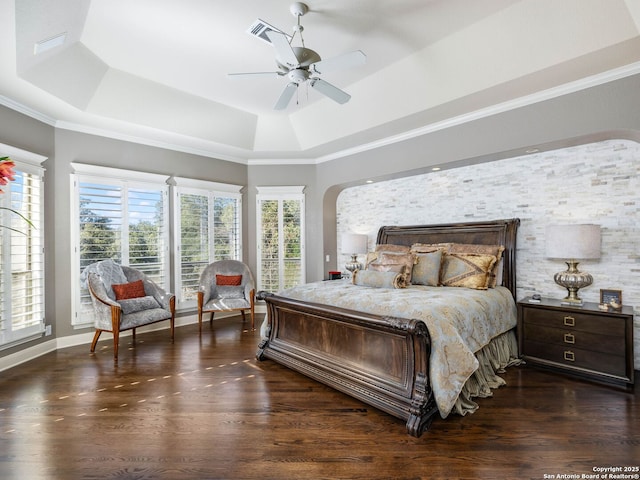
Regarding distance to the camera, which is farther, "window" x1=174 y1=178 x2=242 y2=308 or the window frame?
"window" x1=174 y1=178 x2=242 y2=308

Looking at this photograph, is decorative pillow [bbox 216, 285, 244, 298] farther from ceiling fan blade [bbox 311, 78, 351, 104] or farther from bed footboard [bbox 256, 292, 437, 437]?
ceiling fan blade [bbox 311, 78, 351, 104]

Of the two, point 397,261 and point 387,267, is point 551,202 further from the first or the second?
point 387,267

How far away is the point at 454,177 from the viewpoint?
471 cm

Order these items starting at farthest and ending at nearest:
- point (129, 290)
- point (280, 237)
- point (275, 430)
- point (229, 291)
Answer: point (280, 237), point (229, 291), point (129, 290), point (275, 430)

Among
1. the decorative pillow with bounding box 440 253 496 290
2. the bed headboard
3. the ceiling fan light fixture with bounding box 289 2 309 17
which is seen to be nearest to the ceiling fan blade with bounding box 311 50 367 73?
the ceiling fan light fixture with bounding box 289 2 309 17

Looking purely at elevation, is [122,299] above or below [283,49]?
below

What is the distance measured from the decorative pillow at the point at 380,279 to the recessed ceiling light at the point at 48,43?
12.6 ft

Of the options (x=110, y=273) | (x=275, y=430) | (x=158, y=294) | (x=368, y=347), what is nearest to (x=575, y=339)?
(x=368, y=347)

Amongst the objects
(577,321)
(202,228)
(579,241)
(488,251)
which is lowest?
(577,321)

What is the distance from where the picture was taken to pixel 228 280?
17.7 feet

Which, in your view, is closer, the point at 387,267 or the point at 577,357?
the point at 577,357

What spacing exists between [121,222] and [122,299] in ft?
3.91

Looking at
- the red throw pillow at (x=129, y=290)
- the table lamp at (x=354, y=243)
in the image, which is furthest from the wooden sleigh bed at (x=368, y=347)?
the red throw pillow at (x=129, y=290)

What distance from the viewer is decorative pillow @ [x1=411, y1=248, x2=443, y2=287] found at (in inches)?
154
